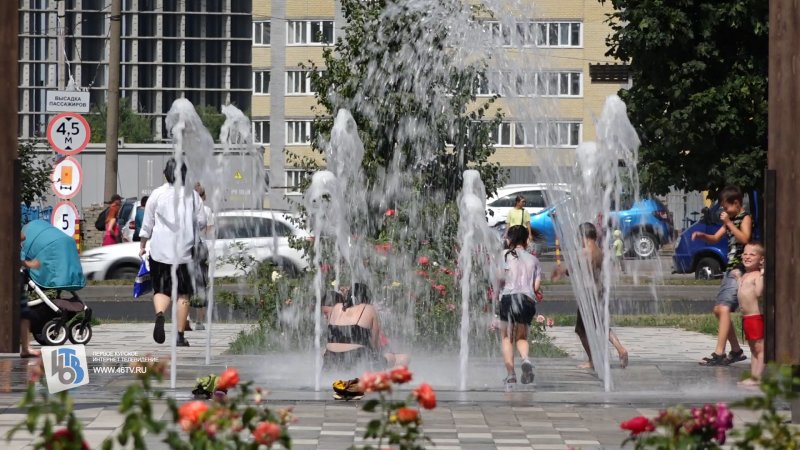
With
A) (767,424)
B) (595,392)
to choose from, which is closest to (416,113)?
(595,392)

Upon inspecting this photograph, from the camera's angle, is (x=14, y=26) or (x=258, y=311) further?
(x=258, y=311)

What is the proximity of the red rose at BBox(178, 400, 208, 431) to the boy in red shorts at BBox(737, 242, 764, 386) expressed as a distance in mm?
7756

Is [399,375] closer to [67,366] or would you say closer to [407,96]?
[67,366]

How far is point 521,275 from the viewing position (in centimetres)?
1169

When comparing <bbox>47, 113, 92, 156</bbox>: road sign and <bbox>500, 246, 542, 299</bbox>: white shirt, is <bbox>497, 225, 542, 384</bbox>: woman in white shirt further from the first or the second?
<bbox>47, 113, 92, 156</bbox>: road sign

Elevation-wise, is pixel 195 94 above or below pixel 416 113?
above

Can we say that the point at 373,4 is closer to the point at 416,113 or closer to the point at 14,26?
the point at 416,113

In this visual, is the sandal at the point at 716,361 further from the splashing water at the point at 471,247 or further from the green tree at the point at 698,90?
the green tree at the point at 698,90

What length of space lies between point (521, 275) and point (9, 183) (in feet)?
11.6

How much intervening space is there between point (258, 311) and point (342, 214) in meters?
1.50

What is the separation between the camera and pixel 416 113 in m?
16.5

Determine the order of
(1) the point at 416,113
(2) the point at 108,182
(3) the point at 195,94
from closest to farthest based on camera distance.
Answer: (1) the point at 416,113, (2) the point at 108,182, (3) the point at 195,94

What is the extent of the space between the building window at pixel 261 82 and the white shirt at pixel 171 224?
217 feet

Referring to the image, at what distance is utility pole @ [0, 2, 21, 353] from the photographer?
36.1 ft
